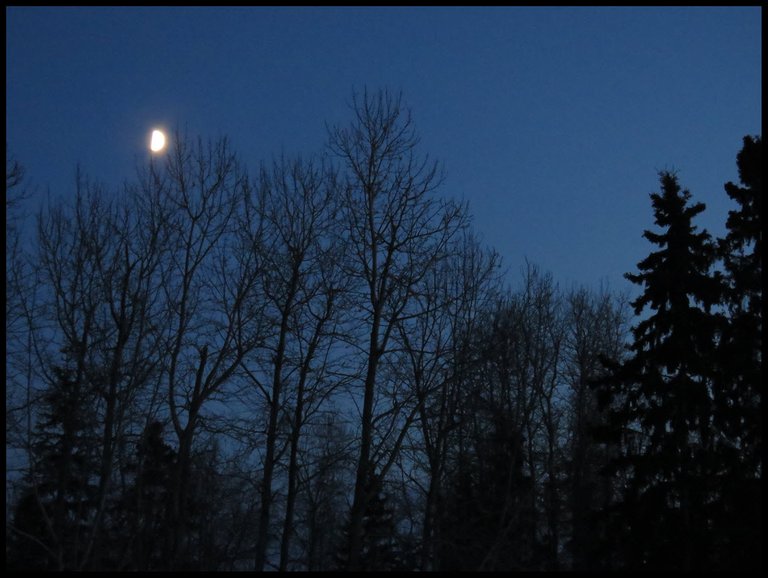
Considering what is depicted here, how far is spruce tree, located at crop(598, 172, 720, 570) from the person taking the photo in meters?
17.4

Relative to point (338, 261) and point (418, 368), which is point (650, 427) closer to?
point (418, 368)

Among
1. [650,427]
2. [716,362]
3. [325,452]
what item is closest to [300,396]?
[325,452]

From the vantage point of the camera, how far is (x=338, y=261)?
17.1 m

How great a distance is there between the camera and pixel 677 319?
60.8ft

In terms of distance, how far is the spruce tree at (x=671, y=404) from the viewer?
1741 cm

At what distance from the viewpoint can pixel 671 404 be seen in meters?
18.2

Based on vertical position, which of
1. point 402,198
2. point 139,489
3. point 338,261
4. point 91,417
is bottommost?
point 139,489

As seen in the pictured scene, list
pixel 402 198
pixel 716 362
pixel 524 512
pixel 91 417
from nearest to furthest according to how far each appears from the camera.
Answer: pixel 91 417
pixel 402 198
pixel 716 362
pixel 524 512

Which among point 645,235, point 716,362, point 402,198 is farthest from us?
point 645,235

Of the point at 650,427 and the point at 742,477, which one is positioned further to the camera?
the point at 650,427

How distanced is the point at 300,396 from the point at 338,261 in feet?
10.7

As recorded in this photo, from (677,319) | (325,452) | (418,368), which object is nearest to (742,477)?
(677,319)

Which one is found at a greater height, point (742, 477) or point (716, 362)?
point (716, 362)

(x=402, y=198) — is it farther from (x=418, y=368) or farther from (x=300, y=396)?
(x=300, y=396)
